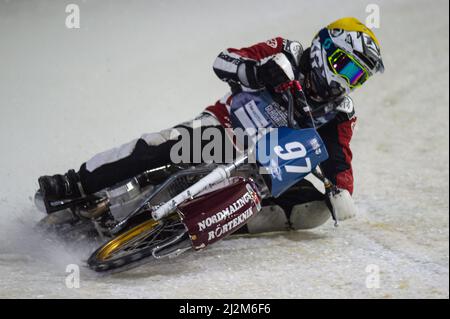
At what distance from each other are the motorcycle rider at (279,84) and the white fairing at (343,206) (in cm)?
1

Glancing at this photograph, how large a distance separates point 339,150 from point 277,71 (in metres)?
1.05

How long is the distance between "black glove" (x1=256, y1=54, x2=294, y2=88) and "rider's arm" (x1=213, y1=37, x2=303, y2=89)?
0.34ft

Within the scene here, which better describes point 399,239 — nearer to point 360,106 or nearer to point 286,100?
point 286,100

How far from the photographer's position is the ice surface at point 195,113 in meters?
4.00

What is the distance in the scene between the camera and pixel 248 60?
4336 millimetres

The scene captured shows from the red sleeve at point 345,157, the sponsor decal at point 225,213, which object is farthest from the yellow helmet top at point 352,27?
the sponsor decal at point 225,213

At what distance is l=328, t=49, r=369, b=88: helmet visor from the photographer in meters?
4.32

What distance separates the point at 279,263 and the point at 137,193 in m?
1.06

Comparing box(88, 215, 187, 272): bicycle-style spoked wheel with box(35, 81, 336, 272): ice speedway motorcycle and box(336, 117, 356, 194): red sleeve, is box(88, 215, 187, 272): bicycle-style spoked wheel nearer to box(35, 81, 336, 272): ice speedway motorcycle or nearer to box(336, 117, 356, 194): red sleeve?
→ box(35, 81, 336, 272): ice speedway motorcycle

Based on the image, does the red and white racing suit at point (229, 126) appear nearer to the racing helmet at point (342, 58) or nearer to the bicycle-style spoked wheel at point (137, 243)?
the racing helmet at point (342, 58)

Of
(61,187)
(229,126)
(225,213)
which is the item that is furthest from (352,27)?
(61,187)

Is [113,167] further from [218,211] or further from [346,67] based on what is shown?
[346,67]

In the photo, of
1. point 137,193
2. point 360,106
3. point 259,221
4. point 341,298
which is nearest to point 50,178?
point 137,193

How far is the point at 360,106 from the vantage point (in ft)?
26.8
